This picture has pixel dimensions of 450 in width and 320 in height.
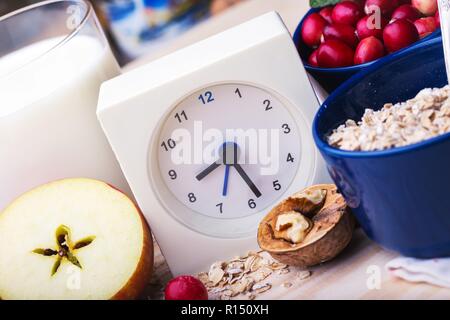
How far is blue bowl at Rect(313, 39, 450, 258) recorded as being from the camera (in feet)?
2.25

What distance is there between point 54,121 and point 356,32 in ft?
1.31

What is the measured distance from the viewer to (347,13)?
39.1 inches

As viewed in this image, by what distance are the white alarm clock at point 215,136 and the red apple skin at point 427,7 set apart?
0.21 meters

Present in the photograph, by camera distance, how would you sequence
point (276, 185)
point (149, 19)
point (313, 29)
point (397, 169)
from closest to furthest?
point (397, 169) < point (276, 185) < point (313, 29) < point (149, 19)

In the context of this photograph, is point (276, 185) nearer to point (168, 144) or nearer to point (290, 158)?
point (290, 158)

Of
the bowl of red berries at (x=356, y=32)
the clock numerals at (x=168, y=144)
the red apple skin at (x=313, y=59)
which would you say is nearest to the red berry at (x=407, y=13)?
the bowl of red berries at (x=356, y=32)

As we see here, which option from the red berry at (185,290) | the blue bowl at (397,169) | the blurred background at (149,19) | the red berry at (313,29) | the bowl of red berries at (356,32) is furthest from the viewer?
the blurred background at (149,19)

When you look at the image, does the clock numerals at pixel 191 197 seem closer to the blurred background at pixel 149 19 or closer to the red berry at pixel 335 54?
the red berry at pixel 335 54

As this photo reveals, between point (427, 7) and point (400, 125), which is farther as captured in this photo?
point (427, 7)

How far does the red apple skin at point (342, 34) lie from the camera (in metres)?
0.96

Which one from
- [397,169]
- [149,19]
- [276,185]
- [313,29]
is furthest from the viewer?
[149,19]

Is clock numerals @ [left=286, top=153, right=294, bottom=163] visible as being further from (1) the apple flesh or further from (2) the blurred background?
(2) the blurred background

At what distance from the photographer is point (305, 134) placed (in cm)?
88

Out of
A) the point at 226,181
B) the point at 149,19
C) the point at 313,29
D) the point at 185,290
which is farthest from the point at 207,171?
the point at 149,19
